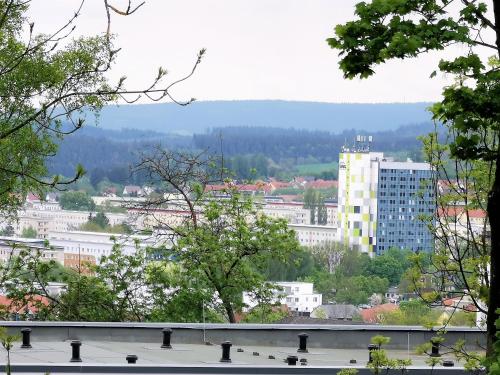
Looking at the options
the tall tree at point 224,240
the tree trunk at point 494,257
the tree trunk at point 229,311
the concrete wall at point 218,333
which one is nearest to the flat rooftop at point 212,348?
the concrete wall at point 218,333

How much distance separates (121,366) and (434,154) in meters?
4.05

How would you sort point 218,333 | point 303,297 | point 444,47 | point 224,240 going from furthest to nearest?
point 303,297
point 224,240
point 218,333
point 444,47

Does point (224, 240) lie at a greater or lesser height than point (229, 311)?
greater

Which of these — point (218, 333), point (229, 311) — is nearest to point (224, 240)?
point (229, 311)

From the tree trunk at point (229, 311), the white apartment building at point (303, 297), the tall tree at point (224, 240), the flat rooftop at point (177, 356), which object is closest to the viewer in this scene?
the flat rooftop at point (177, 356)

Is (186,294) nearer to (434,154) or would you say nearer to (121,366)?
(434,154)

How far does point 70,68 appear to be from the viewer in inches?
941

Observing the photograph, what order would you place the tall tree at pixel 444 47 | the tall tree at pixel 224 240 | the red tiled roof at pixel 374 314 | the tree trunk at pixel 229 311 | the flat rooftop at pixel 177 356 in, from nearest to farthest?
1. the tall tree at pixel 444 47
2. the flat rooftop at pixel 177 356
3. the tree trunk at pixel 229 311
4. the tall tree at pixel 224 240
5. the red tiled roof at pixel 374 314

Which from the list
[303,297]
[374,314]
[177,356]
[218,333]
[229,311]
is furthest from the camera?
[303,297]

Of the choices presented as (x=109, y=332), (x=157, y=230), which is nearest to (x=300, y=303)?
(x=157, y=230)

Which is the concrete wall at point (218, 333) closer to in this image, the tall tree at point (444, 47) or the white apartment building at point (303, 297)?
the tall tree at point (444, 47)

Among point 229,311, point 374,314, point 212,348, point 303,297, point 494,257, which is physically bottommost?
point 303,297

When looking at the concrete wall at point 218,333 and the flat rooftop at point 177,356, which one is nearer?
the flat rooftop at point 177,356

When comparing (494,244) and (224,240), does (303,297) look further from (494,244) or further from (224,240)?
(494,244)
